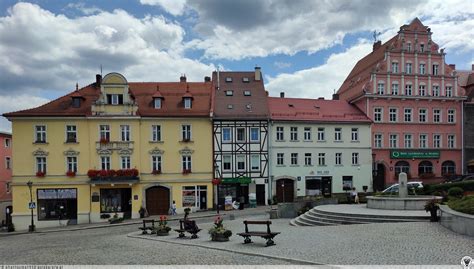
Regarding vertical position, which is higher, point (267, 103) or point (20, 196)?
point (267, 103)

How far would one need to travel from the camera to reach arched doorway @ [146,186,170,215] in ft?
120

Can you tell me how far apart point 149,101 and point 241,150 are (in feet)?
31.9

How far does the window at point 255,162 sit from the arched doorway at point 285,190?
8.42ft

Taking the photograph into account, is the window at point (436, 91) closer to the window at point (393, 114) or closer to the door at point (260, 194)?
the window at point (393, 114)

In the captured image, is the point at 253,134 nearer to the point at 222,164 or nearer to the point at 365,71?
the point at 222,164

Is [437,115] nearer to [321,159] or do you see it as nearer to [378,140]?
[378,140]

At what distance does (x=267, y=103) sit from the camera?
4003cm

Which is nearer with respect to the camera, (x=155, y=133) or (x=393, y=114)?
(x=155, y=133)

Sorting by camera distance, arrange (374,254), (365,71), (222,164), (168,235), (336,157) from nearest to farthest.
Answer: (374,254)
(168,235)
(222,164)
(336,157)
(365,71)

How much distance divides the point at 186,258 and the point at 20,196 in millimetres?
28894

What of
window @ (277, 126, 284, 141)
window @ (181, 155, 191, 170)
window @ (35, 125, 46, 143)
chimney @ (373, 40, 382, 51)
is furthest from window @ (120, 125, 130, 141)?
chimney @ (373, 40, 382, 51)

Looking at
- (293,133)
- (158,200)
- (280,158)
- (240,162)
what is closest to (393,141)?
(293,133)

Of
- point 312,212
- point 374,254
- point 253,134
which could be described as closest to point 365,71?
point 253,134

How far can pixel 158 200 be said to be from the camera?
36.7 meters
